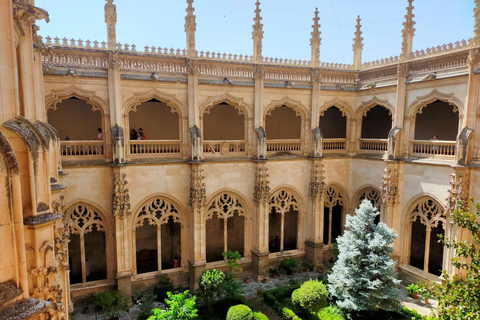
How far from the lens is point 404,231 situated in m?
16.1

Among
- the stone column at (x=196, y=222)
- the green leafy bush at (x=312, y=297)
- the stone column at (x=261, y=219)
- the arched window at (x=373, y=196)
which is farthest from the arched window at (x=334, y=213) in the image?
the stone column at (x=196, y=222)

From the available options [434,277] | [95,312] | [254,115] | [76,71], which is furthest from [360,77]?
[95,312]

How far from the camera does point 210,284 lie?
1325cm

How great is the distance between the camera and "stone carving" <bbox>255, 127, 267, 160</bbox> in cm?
1614

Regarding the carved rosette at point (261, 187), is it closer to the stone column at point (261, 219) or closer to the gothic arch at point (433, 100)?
the stone column at point (261, 219)

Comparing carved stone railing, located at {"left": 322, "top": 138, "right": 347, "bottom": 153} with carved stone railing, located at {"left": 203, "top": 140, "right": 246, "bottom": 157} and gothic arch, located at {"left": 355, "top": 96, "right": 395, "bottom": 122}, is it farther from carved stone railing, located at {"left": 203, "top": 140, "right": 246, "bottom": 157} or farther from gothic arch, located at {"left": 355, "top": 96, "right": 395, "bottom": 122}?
carved stone railing, located at {"left": 203, "top": 140, "right": 246, "bottom": 157}

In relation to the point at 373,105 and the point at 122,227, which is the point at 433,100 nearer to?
the point at 373,105

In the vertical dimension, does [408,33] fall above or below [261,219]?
above

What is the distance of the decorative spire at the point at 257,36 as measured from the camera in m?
15.8

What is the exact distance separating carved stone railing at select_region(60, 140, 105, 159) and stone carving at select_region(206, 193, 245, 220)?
233 inches

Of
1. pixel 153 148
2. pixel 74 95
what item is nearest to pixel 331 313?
pixel 153 148

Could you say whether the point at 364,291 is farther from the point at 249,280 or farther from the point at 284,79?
the point at 284,79

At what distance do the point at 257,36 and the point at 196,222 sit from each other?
32.2ft

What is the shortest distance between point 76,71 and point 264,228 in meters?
11.7
